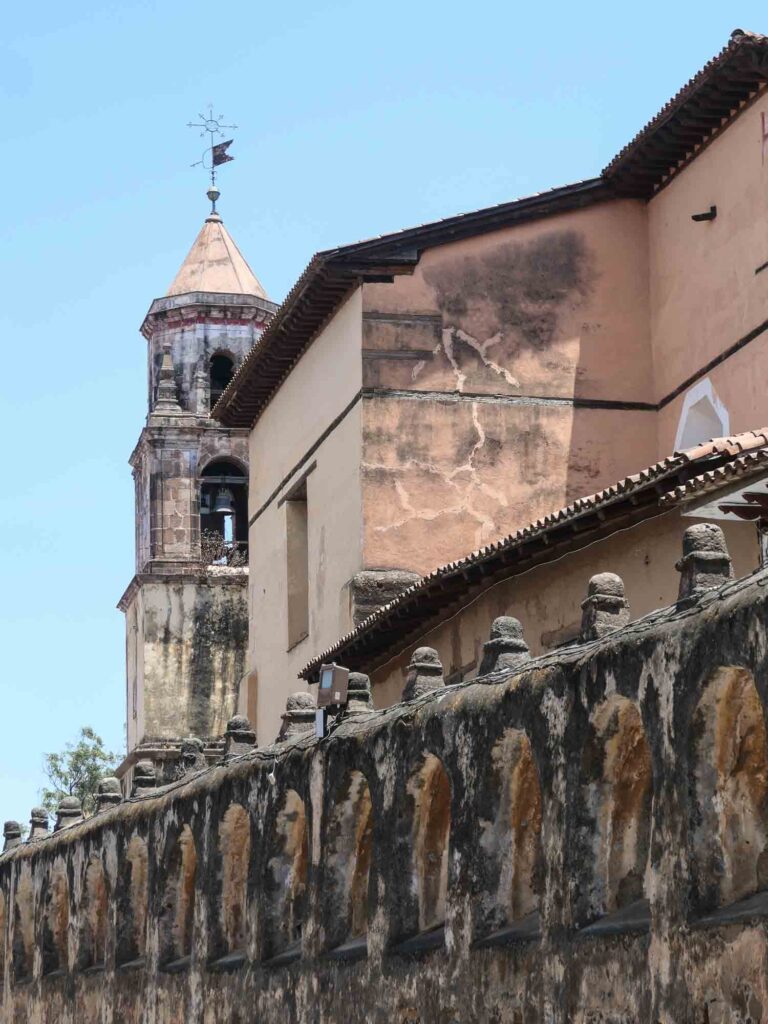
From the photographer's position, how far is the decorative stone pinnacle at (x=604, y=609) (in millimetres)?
11734

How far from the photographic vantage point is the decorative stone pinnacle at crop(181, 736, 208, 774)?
19.0m

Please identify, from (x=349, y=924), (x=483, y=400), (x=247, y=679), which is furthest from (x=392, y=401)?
(x=349, y=924)

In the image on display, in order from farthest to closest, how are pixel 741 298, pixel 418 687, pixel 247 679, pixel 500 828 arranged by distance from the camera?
pixel 247 679, pixel 741 298, pixel 418 687, pixel 500 828

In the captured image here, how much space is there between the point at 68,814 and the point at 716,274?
27.9 ft

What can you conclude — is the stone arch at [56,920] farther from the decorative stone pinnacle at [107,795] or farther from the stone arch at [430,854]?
the stone arch at [430,854]

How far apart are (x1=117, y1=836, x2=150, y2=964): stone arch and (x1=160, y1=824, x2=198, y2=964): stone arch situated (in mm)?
1135

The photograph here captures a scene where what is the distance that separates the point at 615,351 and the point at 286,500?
5.58 metres

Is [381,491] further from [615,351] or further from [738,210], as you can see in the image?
[738,210]

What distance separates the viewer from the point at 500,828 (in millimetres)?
12461

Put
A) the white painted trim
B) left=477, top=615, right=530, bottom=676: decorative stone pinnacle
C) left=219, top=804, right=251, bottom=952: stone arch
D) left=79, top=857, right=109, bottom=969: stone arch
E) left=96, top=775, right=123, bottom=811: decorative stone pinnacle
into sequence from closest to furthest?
left=477, top=615, right=530, bottom=676: decorative stone pinnacle → left=219, top=804, right=251, bottom=952: stone arch → left=79, top=857, right=109, bottom=969: stone arch → left=96, top=775, right=123, bottom=811: decorative stone pinnacle → the white painted trim

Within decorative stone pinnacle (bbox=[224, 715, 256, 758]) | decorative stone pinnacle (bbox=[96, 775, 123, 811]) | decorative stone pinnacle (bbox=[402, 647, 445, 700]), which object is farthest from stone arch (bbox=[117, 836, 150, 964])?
decorative stone pinnacle (bbox=[402, 647, 445, 700])

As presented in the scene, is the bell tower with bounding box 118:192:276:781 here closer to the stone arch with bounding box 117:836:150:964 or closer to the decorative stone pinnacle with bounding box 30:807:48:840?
the decorative stone pinnacle with bounding box 30:807:48:840

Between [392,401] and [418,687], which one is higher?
[392,401]

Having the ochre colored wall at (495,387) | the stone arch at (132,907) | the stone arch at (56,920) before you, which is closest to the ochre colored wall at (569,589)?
the ochre colored wall at (495,387)
